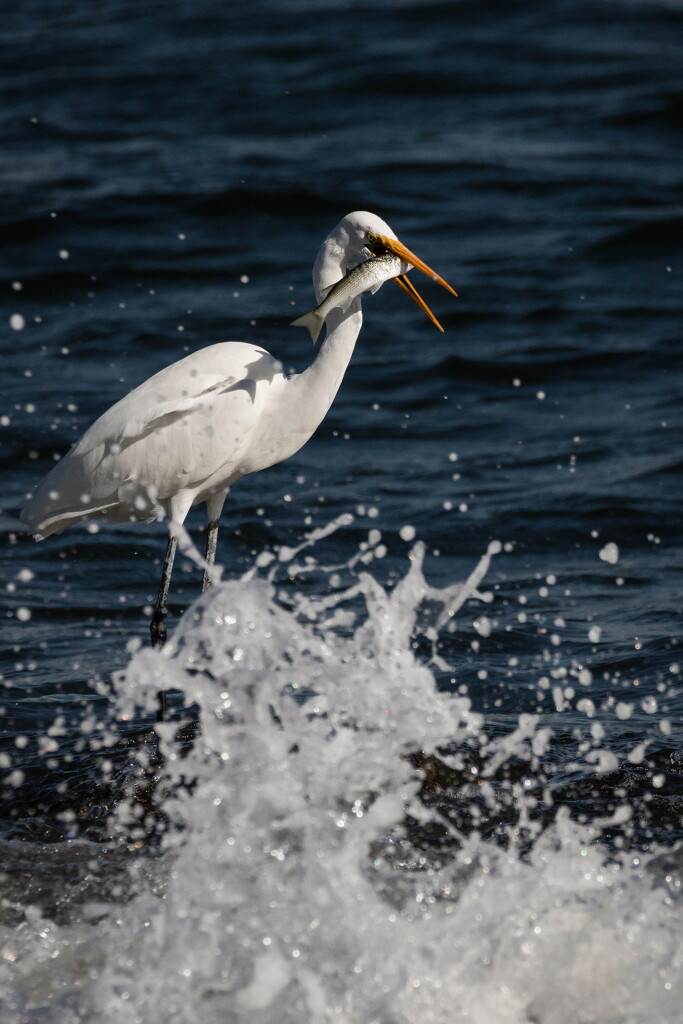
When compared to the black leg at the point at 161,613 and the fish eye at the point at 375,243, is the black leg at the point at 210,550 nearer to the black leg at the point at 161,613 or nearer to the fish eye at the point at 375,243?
the black leg at the point at 161,613

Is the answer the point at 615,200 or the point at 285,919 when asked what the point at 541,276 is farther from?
the point at 285,919

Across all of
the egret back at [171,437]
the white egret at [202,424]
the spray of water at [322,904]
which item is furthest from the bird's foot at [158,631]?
the spray of water at [322,904]

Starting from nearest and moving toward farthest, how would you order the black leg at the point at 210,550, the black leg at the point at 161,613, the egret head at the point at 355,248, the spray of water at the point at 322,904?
the spray of water at the point at 322,904 → the egret head at the point at 355,248 → the black leg at the point at 161,613 → the black leg at the point at 210,550

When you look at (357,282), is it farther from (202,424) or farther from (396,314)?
(396,314)

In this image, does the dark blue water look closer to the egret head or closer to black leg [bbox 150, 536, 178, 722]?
black leg [bbox 150, 536, 178, 722]

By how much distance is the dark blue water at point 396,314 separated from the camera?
207 inches

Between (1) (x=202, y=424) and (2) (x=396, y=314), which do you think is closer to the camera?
(1) (x=202, y=424)

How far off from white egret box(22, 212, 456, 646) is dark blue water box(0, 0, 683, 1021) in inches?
31.7

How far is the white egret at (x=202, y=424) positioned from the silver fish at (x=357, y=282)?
7.6 inches

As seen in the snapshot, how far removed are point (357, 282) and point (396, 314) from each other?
5.85 metres

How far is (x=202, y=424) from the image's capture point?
4.79 m

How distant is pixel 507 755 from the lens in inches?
178

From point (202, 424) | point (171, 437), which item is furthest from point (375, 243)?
point (171, 437)

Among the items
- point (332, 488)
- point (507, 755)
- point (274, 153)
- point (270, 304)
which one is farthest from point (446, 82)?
point (507, 755)
